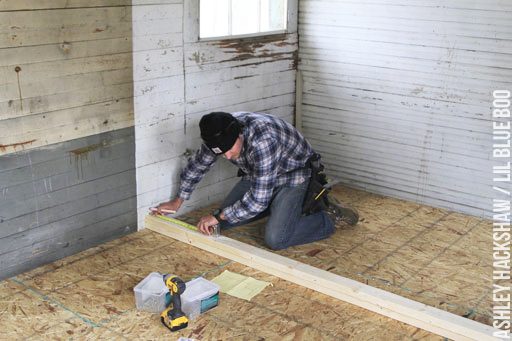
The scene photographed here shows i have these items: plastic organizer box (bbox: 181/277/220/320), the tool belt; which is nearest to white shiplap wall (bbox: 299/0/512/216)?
the tool belt

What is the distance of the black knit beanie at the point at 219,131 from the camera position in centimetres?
353

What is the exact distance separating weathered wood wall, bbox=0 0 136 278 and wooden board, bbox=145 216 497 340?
0.54 m

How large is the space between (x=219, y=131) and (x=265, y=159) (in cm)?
34

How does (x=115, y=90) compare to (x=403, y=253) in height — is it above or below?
above

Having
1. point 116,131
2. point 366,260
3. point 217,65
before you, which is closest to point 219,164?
point 217,65

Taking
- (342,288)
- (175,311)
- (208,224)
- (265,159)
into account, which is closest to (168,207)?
(208,224)

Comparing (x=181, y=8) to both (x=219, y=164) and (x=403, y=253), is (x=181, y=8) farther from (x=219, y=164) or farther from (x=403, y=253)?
(x=403, y=253)

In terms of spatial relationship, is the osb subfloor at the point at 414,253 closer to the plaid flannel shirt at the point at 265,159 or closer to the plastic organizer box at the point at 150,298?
the plaid flannel shirt at the point at 265,159

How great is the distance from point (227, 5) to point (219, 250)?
1.76m

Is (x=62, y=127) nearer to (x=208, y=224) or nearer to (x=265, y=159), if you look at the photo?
(x=208, y=224)

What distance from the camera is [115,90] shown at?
3799 mm

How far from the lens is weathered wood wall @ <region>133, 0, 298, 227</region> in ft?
13.0

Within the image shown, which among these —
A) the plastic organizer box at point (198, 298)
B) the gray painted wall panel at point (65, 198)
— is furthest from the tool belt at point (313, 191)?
the gray painted wall panel at point (65, 198)

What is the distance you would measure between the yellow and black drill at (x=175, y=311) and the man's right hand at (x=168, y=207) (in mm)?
1175
